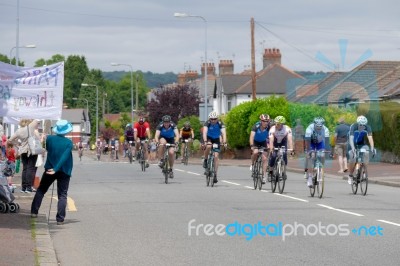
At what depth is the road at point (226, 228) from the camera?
12305 mm

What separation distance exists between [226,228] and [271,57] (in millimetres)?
92337

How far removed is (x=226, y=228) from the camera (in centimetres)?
1538

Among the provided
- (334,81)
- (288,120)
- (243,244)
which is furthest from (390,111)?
(334,81)

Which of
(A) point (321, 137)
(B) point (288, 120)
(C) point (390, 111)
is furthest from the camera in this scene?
(B) point (288, 120)

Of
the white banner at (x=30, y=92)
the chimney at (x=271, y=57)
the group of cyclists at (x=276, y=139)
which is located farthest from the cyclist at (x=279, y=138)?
the chimney at (x=271, y=57)

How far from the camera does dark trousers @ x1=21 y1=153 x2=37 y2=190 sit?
2298cm

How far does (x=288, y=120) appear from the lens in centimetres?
5659

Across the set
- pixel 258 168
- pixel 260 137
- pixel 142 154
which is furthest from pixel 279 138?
pixel 142 154

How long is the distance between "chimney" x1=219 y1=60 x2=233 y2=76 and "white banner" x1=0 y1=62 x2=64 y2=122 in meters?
99.7

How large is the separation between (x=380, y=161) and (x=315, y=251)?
103ft

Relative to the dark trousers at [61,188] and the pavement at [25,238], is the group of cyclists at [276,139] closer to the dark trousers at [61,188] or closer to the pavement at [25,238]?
the pavement at [25,238]

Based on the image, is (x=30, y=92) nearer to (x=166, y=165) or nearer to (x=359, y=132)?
(x=359, y=132)

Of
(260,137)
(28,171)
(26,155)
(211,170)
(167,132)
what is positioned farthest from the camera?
(167,132)

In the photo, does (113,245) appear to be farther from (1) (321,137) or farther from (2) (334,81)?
(2) (334,81)
